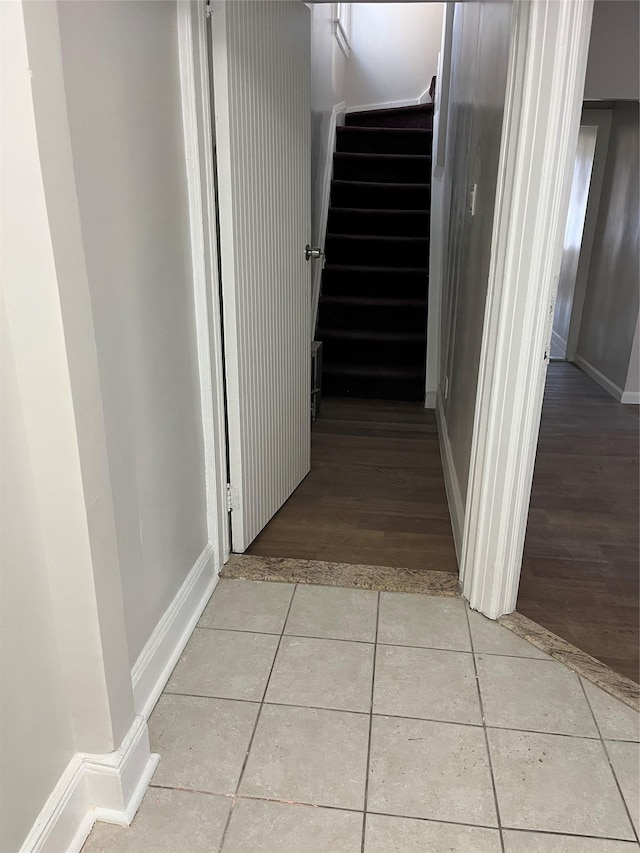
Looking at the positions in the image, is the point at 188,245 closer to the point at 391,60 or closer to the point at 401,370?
the point at 401,370

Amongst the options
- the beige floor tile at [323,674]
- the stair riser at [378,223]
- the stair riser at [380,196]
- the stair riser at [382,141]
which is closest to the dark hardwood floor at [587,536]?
the beige floor tile at [323,674]

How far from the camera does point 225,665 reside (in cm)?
168

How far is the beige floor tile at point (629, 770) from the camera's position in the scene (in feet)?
4.28

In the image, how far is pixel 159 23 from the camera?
1.45 metres

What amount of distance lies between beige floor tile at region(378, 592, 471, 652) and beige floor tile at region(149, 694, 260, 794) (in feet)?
1.57

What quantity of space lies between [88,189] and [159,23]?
57cm

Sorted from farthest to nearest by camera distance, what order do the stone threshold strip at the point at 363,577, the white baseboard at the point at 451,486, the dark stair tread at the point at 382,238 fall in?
the dark stair tread at the point at 382,238 < the white baseboard at the point at 451,486 < the stone threshold strip at the point at 363,577

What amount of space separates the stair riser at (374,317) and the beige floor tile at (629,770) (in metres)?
3.11

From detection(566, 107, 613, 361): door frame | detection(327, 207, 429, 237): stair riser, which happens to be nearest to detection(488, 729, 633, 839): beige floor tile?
detection(327, 207, 429, 237): stair riser

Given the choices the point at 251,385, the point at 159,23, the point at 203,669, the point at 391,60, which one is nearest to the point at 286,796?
the point at 203,669

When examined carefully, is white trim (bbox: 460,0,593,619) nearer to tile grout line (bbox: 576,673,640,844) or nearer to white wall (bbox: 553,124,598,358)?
tile grout line (bbox: 576,673,640,844)

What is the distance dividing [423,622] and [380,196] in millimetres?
3873

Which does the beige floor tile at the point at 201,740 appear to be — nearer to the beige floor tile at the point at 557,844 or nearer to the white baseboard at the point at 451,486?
the beige floor tile at the point at 557,844

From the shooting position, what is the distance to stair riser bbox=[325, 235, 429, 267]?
4.56 m
